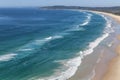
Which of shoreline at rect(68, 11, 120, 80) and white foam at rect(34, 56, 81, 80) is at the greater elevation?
white foam at rect(34, 56, 81, 80)

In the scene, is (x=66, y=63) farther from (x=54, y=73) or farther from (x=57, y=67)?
(x=54, y=73)

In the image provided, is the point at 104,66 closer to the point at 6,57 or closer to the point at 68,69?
the point at 68,69

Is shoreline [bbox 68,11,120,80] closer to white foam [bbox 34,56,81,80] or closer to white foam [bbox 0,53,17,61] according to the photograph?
white foam [bbox 34,56,81,80]

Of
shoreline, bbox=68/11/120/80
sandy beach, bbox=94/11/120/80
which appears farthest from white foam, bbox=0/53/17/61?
sandy beach, bbox=94/11/120/80

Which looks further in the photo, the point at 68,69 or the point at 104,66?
the point at 104,66

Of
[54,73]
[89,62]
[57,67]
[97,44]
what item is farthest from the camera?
[97,44]

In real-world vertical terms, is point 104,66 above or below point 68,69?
below

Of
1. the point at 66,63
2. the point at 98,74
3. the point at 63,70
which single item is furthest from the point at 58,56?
the point at 98,74

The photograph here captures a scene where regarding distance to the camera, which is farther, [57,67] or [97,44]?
[97,44]

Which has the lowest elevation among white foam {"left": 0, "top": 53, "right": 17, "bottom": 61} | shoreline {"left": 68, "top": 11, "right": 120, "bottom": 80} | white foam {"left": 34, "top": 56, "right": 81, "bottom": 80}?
shoreline {"left": 68, "top": 11, "right": 120, "bottom": 80}

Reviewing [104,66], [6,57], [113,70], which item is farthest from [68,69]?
[6,57]

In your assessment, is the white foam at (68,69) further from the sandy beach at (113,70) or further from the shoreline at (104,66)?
the sandy beach at (113,70)
